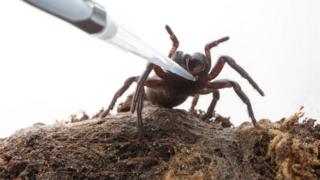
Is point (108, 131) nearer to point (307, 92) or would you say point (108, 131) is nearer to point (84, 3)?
point (84, 3)

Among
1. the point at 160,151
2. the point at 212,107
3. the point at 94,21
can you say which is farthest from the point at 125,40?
the point at 212,107

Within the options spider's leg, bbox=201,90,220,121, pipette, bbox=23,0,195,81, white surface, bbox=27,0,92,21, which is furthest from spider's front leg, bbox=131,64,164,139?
white surface, bbox=27,0,92,21

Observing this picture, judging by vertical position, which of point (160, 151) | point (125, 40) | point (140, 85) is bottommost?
point (160, 151)

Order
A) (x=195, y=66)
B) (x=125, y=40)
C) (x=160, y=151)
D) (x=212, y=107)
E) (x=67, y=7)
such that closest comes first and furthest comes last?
(x=67, y=7)
(x=125, y=40)
(x=160, y=151)
(x=195, y=66)
(x=212, y=107)

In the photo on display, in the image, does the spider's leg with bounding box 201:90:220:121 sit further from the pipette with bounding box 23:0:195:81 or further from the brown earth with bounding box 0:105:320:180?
the pipette with bounding box 23:0:195:81

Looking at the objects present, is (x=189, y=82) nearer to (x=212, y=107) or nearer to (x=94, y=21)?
(x=212, y=107)

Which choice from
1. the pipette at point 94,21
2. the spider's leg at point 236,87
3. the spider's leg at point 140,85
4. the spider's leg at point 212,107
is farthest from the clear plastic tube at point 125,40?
the spider's leg at point 212,107

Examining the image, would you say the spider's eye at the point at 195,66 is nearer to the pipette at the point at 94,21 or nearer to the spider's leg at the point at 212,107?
the spider's leg at the point at 212,107
